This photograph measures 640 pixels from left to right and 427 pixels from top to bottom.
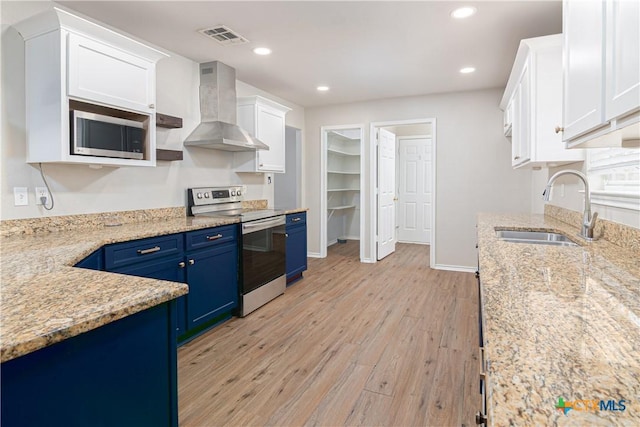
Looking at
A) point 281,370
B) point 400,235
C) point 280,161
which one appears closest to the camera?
point 281,370

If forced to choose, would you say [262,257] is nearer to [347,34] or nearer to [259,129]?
[259,129]

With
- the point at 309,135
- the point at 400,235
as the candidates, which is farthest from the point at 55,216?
the point at 400,235

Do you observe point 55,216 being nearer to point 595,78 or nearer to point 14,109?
point 14,109

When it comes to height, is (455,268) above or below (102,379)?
below

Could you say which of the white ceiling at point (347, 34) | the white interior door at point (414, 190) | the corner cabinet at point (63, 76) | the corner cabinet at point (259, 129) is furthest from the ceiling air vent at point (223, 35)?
the white interior door at point (414, 190)


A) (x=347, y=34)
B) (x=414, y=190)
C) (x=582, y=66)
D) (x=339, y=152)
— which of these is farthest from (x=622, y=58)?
Answer: (x=414, y=190)

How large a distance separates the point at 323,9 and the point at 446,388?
2616 millimetres

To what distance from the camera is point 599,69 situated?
1243mm

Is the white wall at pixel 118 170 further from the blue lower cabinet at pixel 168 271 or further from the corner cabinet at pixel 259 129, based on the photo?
the blue lower cabinet at pixel 168 271

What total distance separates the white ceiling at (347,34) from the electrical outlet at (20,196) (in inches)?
51.7

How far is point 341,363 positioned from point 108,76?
8.05 ft

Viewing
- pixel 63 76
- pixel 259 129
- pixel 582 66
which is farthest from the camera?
pixel 259 129

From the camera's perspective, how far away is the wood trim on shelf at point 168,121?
305cm

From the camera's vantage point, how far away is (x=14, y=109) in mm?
2254
